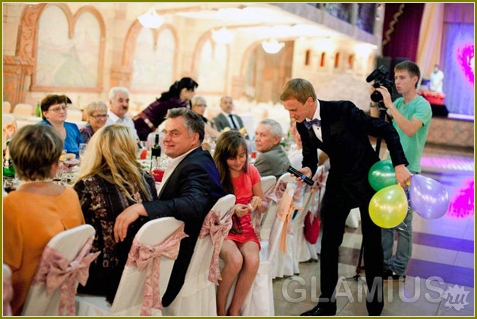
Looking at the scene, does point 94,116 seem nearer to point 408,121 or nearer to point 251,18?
point 408,121

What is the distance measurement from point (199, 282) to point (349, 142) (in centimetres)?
125

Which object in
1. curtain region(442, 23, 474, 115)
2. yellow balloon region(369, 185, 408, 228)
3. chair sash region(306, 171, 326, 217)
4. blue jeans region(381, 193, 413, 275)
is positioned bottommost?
blue jeans region(381, 193, 413, 275)

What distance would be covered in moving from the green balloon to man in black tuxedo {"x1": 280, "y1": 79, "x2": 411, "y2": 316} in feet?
0.22

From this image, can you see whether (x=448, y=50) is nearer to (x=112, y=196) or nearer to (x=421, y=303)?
(x=421, y=303)

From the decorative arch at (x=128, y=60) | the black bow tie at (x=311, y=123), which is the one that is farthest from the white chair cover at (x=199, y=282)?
the decorative arch at (x=128, y=60)

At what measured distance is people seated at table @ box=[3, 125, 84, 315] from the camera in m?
2.35

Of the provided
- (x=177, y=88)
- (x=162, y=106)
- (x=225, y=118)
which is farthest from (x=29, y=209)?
(x=225, y=118)

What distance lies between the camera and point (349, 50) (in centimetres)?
1820

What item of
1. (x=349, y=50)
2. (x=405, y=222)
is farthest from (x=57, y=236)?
(x=349, y=50)

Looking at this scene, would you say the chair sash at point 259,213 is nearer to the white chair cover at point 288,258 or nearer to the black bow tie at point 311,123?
the white chair cover at point 288,258

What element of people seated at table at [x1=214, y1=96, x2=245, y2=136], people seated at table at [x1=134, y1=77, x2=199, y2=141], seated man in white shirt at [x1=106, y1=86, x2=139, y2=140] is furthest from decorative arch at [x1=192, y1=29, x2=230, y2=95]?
seated man in white shirt at [x1=106, y1=86, x2=139, y2=140]

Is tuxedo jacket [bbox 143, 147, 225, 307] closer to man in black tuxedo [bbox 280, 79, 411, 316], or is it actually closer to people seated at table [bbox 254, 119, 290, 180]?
man in black tuxedo [bbox 280, 79, 411, 316]

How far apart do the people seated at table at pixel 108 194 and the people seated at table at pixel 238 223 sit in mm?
860

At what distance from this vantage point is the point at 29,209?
7.75 ft
